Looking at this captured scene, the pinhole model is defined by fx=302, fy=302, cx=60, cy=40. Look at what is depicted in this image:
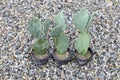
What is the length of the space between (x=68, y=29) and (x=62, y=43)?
488mm

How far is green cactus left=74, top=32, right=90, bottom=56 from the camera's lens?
9.57ft

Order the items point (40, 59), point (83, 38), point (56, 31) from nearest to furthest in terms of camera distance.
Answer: point (56, 31) < point (83, 38) < point (40, 59)

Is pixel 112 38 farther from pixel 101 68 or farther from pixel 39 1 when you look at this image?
pixel 39 1

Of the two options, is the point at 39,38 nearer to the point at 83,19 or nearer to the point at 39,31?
the point at 39,31

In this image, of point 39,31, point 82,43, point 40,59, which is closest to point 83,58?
point 82,43

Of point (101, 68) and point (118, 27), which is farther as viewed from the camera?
point (118, 27)

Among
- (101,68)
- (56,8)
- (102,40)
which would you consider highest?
(56,8)

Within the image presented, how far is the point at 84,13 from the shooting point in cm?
287

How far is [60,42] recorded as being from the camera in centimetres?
300

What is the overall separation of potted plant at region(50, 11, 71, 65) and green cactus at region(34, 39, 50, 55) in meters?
0.09

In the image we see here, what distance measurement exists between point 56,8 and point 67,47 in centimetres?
77

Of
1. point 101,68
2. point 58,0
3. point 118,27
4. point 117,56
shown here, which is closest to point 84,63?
point 101,68

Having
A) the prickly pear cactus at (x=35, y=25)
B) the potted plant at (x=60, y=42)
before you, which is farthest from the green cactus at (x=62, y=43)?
the prickly pear cactus at (x=35, y=25)

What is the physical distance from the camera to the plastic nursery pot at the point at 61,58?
3093mm
